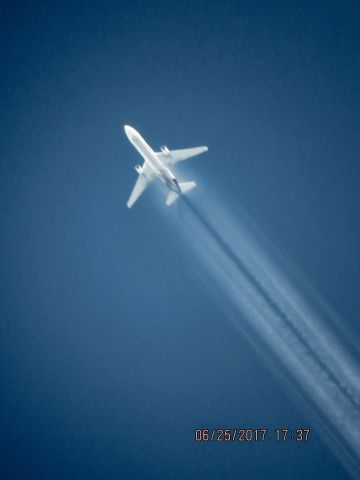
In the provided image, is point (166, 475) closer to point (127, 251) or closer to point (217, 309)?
point (217, 309)

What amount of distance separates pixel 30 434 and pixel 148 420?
6492 millimetres

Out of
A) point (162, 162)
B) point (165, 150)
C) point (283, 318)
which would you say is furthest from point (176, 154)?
point (283, 318)

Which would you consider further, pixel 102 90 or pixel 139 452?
pixel 102 90

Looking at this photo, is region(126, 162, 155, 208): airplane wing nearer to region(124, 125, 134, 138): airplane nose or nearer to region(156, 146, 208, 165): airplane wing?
region(156, 146, 208, 165): airplane wing

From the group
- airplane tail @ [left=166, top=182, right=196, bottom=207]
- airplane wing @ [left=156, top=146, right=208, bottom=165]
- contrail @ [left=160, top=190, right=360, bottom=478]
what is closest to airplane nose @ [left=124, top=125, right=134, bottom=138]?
airplane wing @ [left=156, top=146, right=208, bottom=165]

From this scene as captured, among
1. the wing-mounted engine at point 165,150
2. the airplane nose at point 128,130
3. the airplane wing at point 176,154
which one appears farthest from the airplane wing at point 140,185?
the airplane nose at point 128,130

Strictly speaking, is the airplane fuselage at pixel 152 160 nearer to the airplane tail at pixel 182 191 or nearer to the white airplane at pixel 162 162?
the white airplane at pixel 162 162

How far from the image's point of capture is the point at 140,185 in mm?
20891

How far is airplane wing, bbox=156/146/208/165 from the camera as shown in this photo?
766 inches

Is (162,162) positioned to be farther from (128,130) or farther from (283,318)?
(283,318)

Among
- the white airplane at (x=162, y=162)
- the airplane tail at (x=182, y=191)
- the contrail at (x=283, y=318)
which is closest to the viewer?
the contrail at (x=283, y=318)

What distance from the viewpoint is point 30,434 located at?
64.9 feet

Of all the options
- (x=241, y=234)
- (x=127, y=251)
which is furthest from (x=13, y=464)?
(x=241, y=234)

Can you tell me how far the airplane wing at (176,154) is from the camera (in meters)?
19.5
